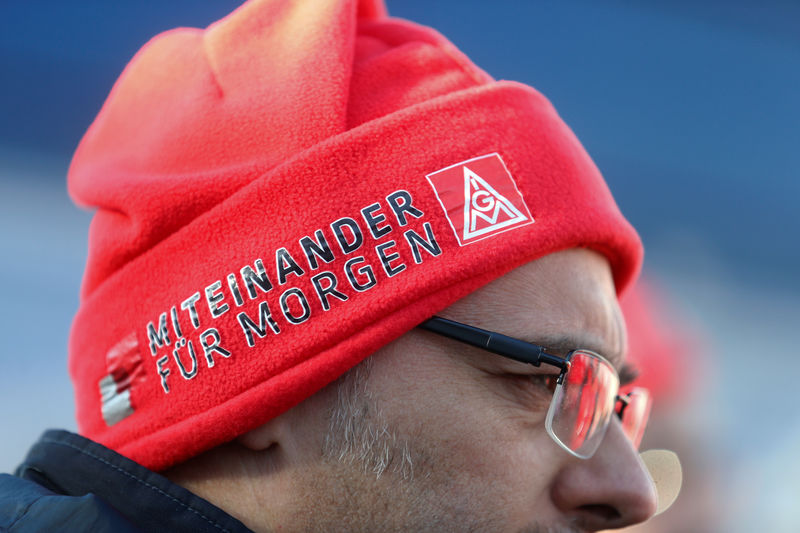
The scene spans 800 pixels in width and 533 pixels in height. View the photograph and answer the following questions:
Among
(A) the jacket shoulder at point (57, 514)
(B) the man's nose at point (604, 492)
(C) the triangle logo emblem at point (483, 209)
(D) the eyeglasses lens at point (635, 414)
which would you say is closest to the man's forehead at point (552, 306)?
(C) the triangle logo emblem at point (483, 209)

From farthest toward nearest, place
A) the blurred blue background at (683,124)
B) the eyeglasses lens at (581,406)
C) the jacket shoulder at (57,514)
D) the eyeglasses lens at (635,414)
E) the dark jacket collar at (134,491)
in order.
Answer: the blurred blue background at (683,124) < the eyeglasses lens at (635,414) < the eyeglasses lens at (581,406) < the dark jacket collar at (134,491) < the jacket shoulder at (57,514)

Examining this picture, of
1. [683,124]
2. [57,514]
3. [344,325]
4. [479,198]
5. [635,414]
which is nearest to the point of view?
[57,514]

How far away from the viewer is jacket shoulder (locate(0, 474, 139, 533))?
126cm

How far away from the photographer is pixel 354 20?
172 centimetres

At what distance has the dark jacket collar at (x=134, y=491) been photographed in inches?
53.9

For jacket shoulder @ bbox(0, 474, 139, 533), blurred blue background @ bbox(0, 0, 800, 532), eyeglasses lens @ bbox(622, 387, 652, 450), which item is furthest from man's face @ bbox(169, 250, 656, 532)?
blurred blue background @ bbox(0, 0, 800, 532)

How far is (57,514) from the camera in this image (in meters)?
1.27

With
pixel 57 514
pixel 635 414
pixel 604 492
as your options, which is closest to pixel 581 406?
pixel 604 492

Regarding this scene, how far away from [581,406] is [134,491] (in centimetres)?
91

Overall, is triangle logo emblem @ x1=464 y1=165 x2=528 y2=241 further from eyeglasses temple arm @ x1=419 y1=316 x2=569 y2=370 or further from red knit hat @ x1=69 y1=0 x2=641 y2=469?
eyeglasses temple arm @ x1=419 y1=316 x2=569 y2=370

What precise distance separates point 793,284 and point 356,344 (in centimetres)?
542

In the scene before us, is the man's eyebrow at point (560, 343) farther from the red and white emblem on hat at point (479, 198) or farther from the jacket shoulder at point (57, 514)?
the jacket shoulder at point (57, 514)

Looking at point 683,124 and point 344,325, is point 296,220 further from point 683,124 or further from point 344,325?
point 683,124

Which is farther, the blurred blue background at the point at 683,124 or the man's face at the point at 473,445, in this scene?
the blurred blue background at the point at 683,124
